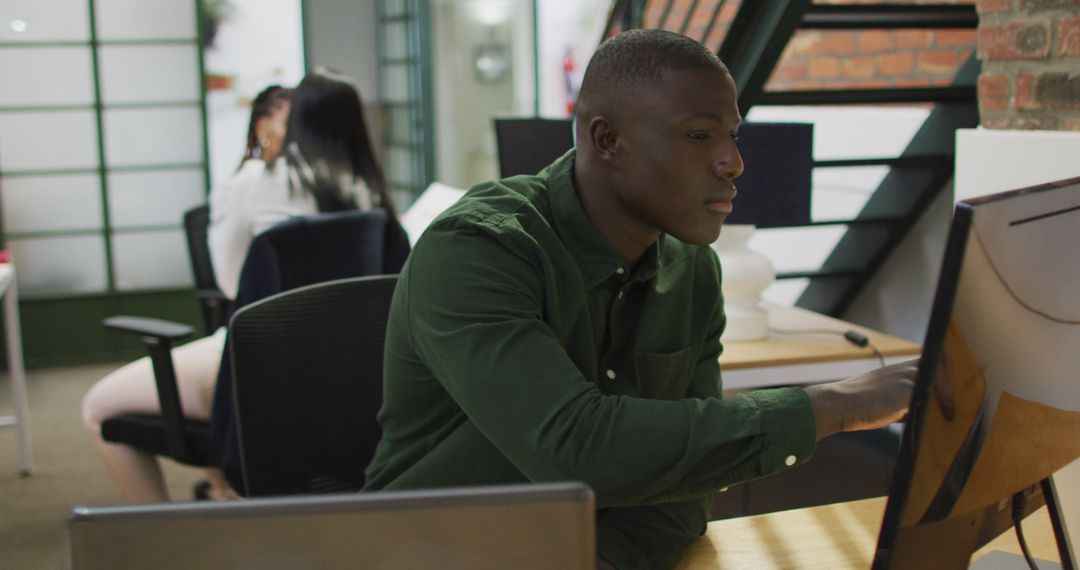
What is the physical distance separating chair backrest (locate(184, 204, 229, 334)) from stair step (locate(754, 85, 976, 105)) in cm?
183

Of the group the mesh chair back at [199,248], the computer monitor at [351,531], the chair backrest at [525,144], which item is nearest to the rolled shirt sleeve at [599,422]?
the computer monitor at [351,531]

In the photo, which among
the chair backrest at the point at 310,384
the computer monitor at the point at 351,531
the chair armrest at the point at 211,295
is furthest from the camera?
the chair armrest at the point at 211,295

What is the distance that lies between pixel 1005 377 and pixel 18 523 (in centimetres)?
316

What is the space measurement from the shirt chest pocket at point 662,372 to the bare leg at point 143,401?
1.45m

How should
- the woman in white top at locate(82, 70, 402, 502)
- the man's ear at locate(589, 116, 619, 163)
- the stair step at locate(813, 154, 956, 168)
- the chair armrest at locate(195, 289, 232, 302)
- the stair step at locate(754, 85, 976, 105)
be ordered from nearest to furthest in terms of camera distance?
the man's ear at locate(589, 116, 619, 163)
the woman in white top at locate(82, 70, 402, 502)
the stair step at locate(754, 85, 976, 105)
the stair step at locate(813, 154, 956, 168)
the chair armrest at locate(195, 289, 232, 302)

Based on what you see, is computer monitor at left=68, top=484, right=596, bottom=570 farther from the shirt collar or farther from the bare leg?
the bare leg

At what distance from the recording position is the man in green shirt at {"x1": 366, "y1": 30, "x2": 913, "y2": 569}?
108 centimetres

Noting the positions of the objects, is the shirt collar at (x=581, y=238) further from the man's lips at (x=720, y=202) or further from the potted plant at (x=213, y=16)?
the potted plant at (x=213, y=16)

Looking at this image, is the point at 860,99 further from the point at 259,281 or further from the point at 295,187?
the point at 259,281

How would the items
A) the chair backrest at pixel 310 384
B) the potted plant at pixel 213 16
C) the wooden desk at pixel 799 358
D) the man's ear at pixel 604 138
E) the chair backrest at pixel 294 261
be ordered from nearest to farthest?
the man's ear at pixel 604 138, the chair backrest at pixel 310 384, the chair backrest at pixel 294 261, the wooden desk at pixel 799 358, the potted plant at pixel 213 16

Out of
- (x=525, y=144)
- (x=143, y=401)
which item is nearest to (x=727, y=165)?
(x=525, y=144)

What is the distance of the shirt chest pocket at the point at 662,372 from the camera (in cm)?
140

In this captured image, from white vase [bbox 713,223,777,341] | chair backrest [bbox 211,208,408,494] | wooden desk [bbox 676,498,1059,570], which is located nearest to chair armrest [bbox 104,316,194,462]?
chair backrest [bbox 211,208,408,494]

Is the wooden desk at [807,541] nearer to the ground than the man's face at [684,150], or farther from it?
nearer to the ground
